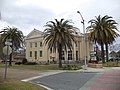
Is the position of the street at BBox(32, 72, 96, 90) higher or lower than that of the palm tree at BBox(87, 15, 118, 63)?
lower

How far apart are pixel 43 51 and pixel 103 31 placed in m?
31.1

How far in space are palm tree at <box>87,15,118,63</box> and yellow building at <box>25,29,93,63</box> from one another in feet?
76.1

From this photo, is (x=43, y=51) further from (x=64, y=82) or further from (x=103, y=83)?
(x=103, y=83)

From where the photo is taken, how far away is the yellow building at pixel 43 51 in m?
78.5

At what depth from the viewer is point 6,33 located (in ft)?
185

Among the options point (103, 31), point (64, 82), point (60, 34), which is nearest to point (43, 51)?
point (103, 31)

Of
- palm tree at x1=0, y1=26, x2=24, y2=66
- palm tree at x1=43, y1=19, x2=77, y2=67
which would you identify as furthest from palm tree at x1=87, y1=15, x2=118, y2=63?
palm tree at x1=0, y1=26, x2=24, y2=66

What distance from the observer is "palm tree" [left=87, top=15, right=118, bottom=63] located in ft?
170

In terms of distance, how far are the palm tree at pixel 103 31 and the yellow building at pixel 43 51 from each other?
23189mm

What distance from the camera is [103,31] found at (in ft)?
171

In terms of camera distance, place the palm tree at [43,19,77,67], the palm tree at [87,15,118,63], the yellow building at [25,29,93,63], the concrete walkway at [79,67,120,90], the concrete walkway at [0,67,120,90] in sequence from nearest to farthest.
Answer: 1. the concrete walkway at [79,67,120,90]
2. the concrete walkway at [0,67,120,90]
3. the palm tree at [43,19,77,67]
4. the palm tree at [87,15,118,63]
5. the yellow building at [25,29,93,63]

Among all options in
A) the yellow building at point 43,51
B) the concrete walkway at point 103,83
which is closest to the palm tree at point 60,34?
the concrete walkway at point 103,83

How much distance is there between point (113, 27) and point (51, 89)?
3884cm

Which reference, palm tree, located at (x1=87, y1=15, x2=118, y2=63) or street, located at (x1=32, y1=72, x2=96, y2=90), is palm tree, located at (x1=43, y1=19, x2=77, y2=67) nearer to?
palm tree, located at (x1=87, y1=15, x2=118, y2=63)
